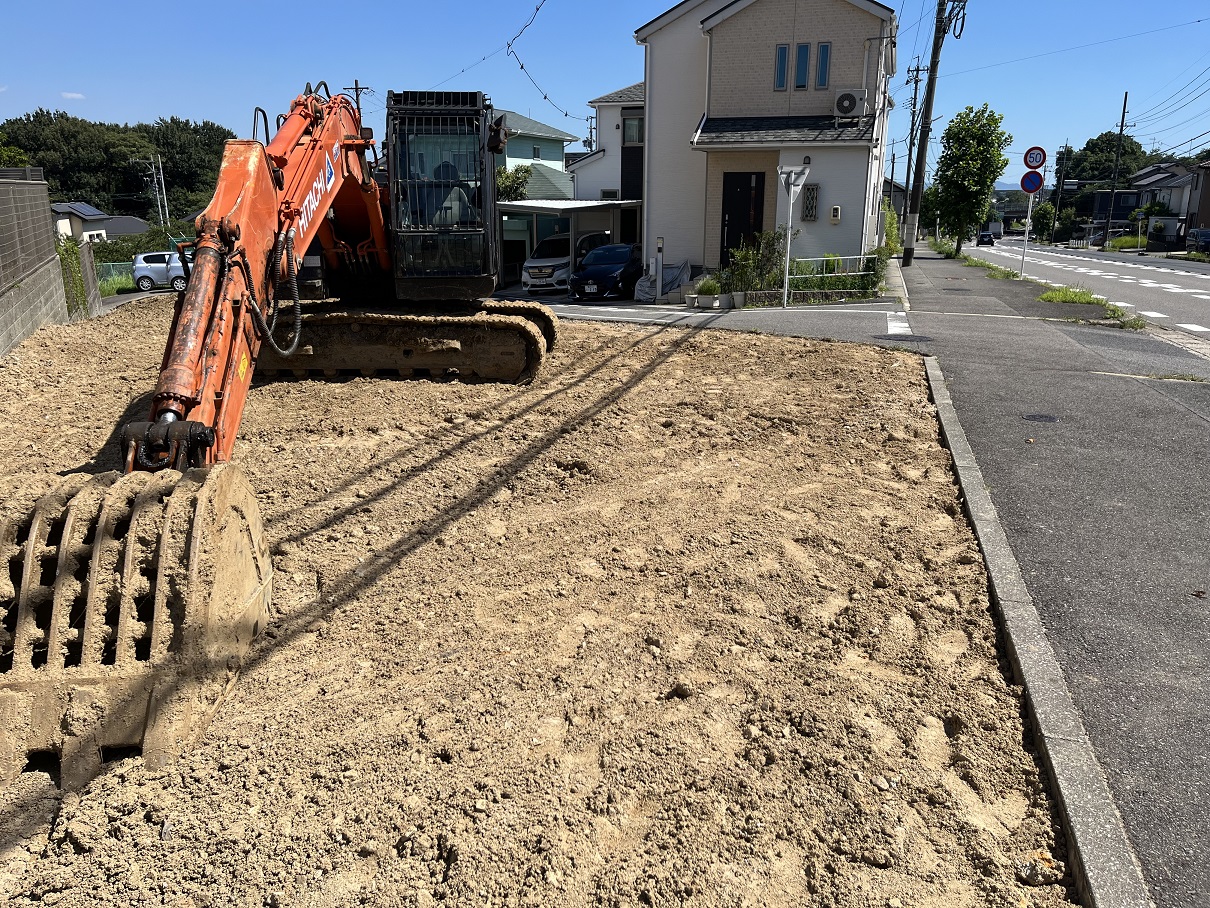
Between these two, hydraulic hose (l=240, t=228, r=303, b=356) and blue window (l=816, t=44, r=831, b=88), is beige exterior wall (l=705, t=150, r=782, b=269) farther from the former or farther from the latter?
hydraulic hose (l=240, t=228, r=303, b=356)

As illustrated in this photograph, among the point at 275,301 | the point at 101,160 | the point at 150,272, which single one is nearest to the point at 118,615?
the point at 275,301

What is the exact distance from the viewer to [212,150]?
3324 inches

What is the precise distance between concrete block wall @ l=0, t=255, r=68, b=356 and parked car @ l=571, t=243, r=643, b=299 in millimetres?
11770

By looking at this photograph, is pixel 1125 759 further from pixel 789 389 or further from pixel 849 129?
pixel 849 129

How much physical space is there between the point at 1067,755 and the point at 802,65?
23.6 metres

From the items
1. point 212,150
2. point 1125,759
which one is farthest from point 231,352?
point 212,150

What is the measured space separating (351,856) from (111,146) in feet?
287

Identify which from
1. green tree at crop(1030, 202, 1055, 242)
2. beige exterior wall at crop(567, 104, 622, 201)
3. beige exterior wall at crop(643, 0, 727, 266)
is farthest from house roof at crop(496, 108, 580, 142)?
green tree at crop(1030, 202, 1055, 242)

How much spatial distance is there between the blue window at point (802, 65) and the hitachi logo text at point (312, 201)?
1956cm

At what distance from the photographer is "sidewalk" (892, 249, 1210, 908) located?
3.28m

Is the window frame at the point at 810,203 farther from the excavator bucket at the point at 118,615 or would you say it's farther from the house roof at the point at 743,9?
the excavator bucket at the point at 118,615

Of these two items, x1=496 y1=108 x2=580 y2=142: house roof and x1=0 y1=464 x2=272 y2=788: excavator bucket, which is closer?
x1=0 y1=464 x2=272 y2=788: excavator bucket

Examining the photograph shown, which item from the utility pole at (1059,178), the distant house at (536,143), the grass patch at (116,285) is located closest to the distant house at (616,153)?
the distant house at (536,143)

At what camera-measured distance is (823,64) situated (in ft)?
76.3
